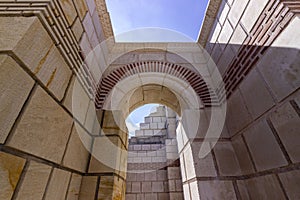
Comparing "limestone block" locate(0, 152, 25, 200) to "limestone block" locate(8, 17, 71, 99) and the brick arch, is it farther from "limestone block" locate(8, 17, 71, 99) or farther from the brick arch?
the brick arch

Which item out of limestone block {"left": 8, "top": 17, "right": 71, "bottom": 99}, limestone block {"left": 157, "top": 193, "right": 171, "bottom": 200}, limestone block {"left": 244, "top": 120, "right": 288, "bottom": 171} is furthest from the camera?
limestone block {"left": 157, "top": 193, "right": 171, "bottom": 200}

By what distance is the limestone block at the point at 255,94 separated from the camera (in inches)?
35.5

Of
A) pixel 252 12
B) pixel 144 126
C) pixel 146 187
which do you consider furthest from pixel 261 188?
pixel 144 126

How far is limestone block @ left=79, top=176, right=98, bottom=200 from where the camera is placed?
3.46 feet

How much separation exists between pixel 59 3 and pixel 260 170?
157 centimetres

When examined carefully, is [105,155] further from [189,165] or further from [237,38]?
[237,38]

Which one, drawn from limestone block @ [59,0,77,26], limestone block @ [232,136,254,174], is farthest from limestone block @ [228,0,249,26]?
limestone block @ [59,0,77,26]

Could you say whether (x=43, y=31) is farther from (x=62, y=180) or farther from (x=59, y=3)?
(x=62, y=180)

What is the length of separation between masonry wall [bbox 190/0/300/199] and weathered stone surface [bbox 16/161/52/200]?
964 millimetres

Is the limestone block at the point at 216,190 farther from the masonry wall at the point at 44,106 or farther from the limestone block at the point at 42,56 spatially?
the limestone block at the point at 42,56

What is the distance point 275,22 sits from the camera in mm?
838

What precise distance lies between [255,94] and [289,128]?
0.30 meters

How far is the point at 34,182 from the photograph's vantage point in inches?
25.2

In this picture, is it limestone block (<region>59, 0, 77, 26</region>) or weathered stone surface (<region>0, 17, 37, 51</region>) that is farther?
limestone block (<region>59, 0, 77, 26</region>)
